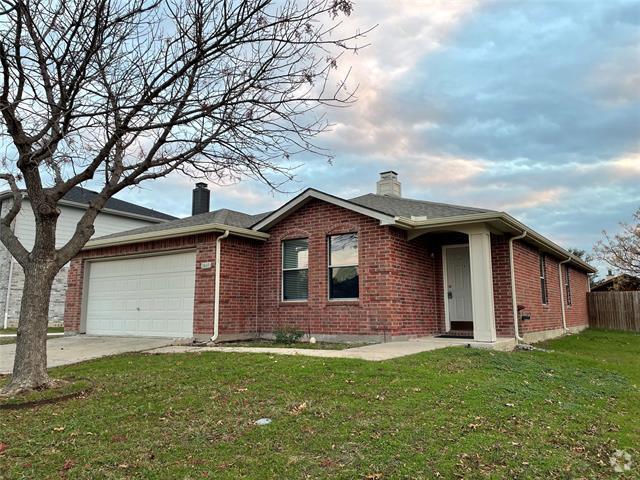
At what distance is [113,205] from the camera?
78.4 ft

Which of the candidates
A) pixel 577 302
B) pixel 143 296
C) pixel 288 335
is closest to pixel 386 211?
pixel 288 335

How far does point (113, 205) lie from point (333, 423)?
22.2 meters

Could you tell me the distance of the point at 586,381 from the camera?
7.13m

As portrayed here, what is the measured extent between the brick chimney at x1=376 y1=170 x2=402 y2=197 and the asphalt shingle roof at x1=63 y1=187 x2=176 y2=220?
1276 centimetres

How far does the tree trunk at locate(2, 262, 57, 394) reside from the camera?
6.48 meters

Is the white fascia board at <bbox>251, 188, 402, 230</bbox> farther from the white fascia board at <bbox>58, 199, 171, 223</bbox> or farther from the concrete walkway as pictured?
the white fascia board at <bbox>58, 199, 171, 223</bbox>

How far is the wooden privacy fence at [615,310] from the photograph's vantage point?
66.4ft

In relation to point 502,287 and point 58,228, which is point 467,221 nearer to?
point 502,287

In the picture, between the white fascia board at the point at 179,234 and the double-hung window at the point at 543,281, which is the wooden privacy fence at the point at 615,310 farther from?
the white fascia board at the point at 179,234

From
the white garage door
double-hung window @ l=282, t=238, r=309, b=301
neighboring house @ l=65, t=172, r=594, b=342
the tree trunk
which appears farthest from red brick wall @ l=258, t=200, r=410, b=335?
the tree trunk

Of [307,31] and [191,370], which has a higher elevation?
[307,31]

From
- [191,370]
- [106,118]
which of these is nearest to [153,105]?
[106,118]

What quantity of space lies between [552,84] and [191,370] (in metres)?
10.2

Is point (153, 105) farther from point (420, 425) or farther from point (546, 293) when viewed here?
point (546, 293)
